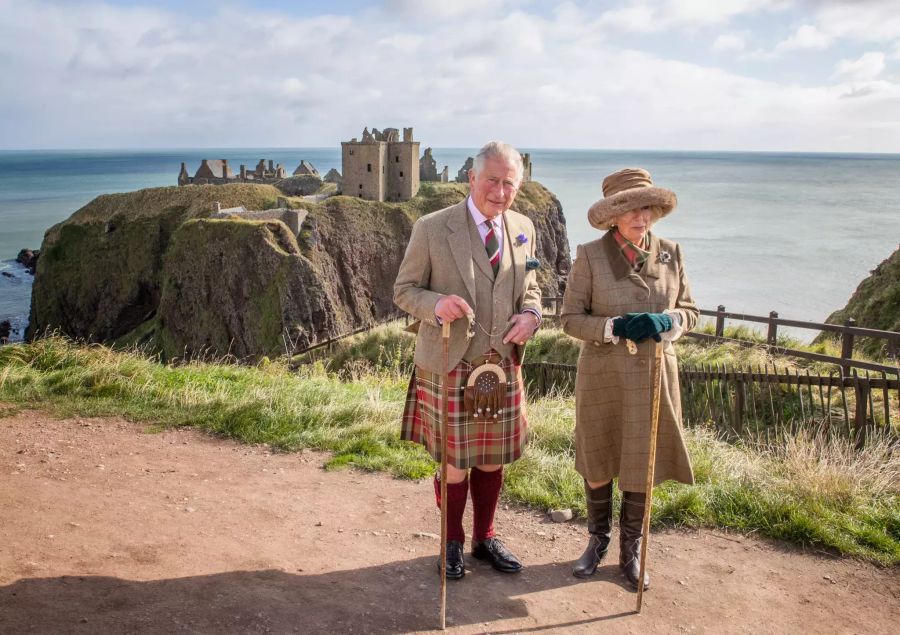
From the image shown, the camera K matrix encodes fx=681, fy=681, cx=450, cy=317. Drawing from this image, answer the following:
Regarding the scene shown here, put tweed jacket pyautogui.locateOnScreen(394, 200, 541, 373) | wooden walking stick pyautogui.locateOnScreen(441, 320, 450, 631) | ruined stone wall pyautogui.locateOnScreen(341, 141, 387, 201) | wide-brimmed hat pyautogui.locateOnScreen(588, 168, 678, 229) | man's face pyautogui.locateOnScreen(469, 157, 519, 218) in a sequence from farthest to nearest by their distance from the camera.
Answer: ruined stone wall pyautogui.locateOnScreen(341, 141, 387, 201)
tweed jacket pyautogui.locateOnScreen(394, 200, 541, 373)
wide-brimmed hat pyautogui.locateOnScreen(588, 168, 678, 229)
man's face pyautogui.locateOnScreen(469, 157, 519, 218)
wooden walking stick pyautogui.locateOnScreen(441, 320, 450, 631)

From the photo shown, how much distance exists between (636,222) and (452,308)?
52.4 inches

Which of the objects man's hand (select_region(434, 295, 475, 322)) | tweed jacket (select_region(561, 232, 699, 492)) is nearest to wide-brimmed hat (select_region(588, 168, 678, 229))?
tweed jacket (select_region(561, 232, 699, 492))

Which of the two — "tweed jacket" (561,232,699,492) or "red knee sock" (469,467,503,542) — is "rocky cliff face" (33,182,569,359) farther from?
"tweed jacket" (561,232,699,492)

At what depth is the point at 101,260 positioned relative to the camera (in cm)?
6381

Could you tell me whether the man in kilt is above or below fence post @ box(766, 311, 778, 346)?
above

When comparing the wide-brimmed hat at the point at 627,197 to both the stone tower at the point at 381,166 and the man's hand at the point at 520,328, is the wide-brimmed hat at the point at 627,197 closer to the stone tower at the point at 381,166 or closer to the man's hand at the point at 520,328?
the man's hand at the point at 520,328

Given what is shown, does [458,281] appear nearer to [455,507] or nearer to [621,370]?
[621,370]

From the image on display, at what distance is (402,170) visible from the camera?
64.9m

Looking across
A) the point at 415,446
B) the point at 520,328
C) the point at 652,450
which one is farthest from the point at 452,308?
the point at 415,446

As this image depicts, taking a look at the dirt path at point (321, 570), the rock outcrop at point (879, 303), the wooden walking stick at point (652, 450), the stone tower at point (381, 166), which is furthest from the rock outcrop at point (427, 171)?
the wooden walking stick at point (652, 450)

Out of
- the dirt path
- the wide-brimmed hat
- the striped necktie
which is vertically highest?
the wide-brimmed hat

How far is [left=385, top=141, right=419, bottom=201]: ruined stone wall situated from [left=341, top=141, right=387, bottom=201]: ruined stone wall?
0.79 metres

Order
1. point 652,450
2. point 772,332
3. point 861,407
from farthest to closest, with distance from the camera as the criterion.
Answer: point 772,332 < point 861,407 < point 652,450

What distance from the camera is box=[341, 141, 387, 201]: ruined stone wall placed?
62594 millimetres
